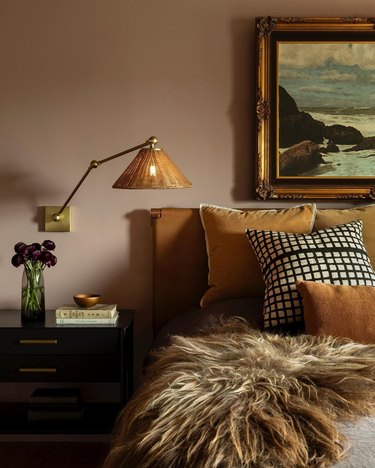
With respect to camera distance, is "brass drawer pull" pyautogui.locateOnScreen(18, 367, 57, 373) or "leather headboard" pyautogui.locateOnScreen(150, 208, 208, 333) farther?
"leather headboard" pyautogui.locateOnScreen(150, 208, 208, 333)

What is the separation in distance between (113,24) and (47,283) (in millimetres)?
1151

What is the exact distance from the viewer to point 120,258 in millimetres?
2953

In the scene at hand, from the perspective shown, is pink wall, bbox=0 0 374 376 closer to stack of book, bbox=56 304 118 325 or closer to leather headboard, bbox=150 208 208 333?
leather headboard, bbox=150 208 208 333

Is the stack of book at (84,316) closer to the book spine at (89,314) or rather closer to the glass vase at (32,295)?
the book spine at (89,314)

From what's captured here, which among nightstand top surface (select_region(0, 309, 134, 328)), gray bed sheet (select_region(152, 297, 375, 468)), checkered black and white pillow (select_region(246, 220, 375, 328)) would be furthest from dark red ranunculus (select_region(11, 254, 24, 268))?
checkered black and white pillow (select_region(246, 220, 375, 328))

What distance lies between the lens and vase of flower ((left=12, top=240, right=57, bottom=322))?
265 cm

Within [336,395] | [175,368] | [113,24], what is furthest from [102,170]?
[336,395]

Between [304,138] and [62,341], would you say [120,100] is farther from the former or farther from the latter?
[62,341]

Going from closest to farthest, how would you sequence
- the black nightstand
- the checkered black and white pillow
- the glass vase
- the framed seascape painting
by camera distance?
the checkered black and white pillow, the black nightstand, the glass vase, the framed seascape painting

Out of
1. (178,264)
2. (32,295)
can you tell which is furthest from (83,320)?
(178,264)

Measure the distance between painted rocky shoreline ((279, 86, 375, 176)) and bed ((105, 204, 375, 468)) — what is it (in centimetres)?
24

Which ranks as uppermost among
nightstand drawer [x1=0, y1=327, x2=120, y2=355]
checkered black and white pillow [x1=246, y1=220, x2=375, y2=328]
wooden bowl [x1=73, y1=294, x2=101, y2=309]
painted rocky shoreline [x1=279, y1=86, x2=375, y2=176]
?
painted rocky shoreline [x1=279, y1=86, x2=375, y2=176]

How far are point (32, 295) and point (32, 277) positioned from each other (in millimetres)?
72

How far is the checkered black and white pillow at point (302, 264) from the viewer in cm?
224
